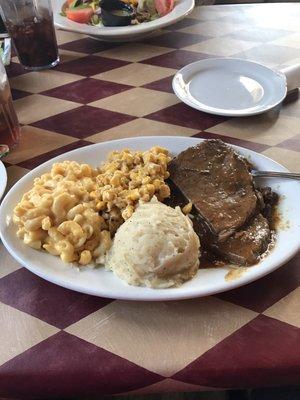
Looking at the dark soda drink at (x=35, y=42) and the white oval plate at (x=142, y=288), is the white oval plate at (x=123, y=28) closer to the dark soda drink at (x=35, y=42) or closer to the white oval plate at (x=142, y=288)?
the dark soda drink at (x=35, y=42)

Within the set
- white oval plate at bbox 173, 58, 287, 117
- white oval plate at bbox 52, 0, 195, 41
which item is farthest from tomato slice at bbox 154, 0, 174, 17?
white oval plate at bbox 173, 58, 287, 117

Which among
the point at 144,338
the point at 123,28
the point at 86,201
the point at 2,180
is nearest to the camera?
A: the point at 144,338

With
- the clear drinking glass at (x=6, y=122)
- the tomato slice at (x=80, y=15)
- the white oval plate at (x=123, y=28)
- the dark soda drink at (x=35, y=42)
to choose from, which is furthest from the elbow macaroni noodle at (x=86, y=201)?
the tomato slice at (x=80, y=15)

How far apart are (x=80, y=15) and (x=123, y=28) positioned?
0.72ft

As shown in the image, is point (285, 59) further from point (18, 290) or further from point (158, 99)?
point (18, 290)

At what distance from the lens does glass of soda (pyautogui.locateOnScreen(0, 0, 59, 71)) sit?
4.97 feet

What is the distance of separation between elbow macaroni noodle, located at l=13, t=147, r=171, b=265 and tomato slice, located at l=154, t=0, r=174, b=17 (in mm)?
1067

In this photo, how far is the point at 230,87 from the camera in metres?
1.41

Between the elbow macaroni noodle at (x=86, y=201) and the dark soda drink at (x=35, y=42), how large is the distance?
0.78 meters

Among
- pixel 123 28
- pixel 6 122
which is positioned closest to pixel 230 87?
Answer: pixel 123 28

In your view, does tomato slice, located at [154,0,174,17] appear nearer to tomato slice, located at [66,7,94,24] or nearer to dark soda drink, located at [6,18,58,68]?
tomato slice, located at [66,7,94,24]

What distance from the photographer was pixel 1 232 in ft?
2.69

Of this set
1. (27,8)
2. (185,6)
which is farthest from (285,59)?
(27,8)

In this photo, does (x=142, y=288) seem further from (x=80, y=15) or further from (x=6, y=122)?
(x=80, y=15)
